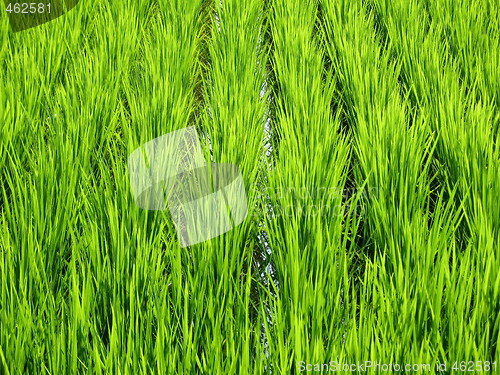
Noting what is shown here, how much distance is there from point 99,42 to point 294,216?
3.96ft

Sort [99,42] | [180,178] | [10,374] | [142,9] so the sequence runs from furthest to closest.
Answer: [142,9], [99,42], [180,178], [10,374]

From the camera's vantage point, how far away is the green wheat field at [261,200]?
31.5 inches

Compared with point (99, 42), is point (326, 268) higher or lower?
lower

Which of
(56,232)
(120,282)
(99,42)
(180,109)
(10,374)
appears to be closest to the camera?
(10,374)

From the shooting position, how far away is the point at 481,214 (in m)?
0.96

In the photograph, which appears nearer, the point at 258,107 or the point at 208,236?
the point at 208,236

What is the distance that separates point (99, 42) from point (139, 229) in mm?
1096

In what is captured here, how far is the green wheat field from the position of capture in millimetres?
800

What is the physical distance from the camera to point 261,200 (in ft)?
3.87

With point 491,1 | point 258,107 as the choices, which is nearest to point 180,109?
point 258,107

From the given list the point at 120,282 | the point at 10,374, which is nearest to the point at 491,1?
the point at 120,282

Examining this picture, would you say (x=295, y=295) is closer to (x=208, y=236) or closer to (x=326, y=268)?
(x=326, y=268)

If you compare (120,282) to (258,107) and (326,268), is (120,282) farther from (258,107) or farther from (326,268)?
(258,107)

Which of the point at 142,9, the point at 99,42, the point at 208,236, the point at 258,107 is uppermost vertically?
the point at 142,9
